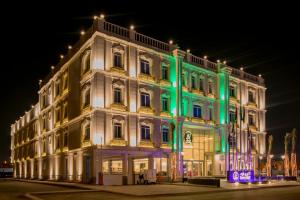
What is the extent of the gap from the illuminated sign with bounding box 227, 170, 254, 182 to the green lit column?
42.2 ft

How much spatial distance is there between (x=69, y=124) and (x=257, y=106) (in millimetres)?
31222

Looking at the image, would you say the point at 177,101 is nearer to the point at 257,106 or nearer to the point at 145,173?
the point at 145,173

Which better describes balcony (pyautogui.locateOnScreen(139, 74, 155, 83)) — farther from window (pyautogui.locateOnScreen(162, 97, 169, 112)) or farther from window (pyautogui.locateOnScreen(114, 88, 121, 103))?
window (pyautogui.locateOnScreen(114, 88, 121, 103))

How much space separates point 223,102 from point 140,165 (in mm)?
17601

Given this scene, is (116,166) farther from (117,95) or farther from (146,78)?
(146,78)

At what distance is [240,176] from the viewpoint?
4019cm

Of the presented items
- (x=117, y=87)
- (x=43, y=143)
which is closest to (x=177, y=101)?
(x=117, y=87)

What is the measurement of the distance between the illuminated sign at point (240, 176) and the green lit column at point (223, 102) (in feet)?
42.2

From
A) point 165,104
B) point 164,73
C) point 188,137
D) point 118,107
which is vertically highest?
point 164,73

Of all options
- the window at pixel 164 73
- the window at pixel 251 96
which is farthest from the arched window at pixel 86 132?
the window at pixel 251 96

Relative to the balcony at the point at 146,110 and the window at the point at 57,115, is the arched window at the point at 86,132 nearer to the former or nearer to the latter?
the balcony at the point at 146,110

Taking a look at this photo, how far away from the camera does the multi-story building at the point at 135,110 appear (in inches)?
1633

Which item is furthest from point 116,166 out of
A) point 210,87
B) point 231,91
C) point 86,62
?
point 231,91

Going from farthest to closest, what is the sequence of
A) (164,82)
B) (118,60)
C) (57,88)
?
1. (57,88)
2. (164,82)
3. (118,60)
